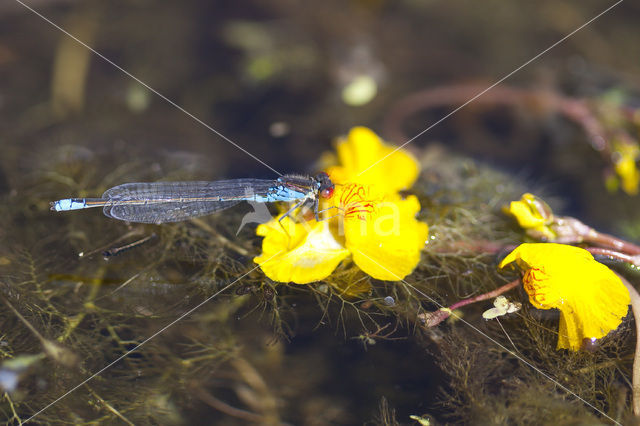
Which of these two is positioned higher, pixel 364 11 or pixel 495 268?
pixel 364 11

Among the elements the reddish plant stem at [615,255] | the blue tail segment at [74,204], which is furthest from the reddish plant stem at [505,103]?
the blue tail segment at [74,204]

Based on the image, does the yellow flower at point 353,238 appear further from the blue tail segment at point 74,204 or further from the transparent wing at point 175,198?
the blue tail segment at point 74,204

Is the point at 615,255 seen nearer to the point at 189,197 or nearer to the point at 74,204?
the point at 189,197

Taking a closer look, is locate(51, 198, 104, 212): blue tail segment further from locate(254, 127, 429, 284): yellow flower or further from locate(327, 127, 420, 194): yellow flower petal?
locate(327, 127, 420, 194): yellow flower petal

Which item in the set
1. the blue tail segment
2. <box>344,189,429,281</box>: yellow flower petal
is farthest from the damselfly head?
the blue tail segment

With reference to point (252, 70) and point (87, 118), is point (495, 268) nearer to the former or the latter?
point (252, 70)

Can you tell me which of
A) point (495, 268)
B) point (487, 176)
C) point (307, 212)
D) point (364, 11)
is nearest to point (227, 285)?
point (307, 212)
